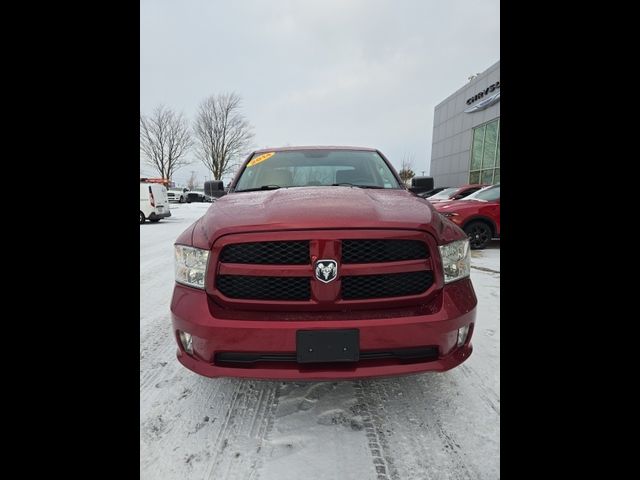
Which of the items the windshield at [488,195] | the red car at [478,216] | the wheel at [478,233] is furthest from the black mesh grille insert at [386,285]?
the windshield at [488,195]

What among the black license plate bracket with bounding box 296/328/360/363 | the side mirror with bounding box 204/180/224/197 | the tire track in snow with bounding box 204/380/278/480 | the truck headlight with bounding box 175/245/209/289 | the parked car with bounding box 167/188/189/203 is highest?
the parked car with bounding box 167/188/189/203

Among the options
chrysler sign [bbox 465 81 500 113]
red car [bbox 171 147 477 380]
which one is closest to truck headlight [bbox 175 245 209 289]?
red car [bbox 171 147 477 380]

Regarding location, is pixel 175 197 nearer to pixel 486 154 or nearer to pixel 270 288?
pixel 486 154

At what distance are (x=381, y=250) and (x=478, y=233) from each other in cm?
610

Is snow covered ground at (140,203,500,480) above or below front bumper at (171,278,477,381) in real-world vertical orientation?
below

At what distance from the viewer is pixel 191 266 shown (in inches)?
65.4

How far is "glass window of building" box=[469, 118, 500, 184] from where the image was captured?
18619mm

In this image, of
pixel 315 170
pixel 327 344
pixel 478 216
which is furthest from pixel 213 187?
pixel 478 216

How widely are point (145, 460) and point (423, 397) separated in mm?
1543

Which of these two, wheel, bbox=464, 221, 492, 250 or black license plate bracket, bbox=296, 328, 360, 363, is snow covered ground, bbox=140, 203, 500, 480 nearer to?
black license plate bracket, bbox=296, 328, 360, 363

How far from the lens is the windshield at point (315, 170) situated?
9.14 ft

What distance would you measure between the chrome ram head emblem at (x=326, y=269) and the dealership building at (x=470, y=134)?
19173mm

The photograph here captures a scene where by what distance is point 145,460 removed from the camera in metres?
1.50
